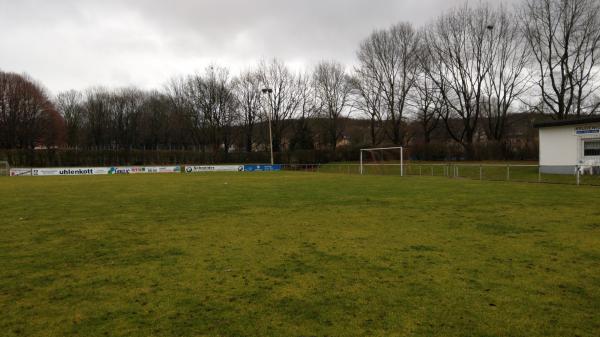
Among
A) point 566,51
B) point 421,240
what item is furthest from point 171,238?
point 566,51

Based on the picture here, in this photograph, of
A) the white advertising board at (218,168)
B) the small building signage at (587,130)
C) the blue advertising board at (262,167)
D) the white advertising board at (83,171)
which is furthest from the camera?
the blue advertising board at (262,167)

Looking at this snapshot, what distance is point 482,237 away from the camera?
25.2 feet

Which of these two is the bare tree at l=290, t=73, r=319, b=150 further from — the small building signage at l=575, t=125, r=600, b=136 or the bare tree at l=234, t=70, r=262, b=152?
the small building signage at l=575, t=125, r=600, b=136

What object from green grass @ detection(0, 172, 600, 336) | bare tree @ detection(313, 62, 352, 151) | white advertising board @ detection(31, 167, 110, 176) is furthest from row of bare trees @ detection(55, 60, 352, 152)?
green grass @ detection(0, 172, 600, 336)

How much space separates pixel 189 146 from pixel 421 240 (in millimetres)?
75816

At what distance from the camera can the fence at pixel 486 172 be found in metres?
21.2

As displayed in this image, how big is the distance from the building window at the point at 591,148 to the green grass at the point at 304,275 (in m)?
15.3

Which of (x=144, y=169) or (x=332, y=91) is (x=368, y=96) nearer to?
(x=332, y=91)

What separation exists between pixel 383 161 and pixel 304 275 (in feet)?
116

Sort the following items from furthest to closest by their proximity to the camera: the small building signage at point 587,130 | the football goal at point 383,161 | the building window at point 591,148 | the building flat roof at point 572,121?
the football goal at point 383,161 < the building window at point 591,148 < the small building signage at point 587,130 < the building flat roof at point 572,121

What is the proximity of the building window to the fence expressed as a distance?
1139mm

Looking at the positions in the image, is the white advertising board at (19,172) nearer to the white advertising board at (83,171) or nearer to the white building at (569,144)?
the white advertising board at (83,171)

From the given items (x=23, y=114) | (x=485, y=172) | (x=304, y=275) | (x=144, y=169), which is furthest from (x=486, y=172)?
(x=23, y=114)

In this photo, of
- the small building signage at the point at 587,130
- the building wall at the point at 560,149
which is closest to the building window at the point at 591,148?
the building wall at the point at 560,149
